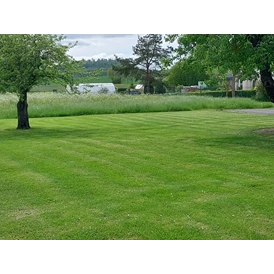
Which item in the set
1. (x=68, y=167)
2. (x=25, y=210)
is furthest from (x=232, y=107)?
(x=25, y=210)

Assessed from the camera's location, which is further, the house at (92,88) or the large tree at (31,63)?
the house at (92,88)

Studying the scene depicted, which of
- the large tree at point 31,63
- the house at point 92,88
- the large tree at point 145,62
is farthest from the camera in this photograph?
the large tree at point 145,62

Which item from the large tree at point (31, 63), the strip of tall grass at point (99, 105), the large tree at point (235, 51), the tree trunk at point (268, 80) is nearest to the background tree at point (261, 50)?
the large tree at point (235, 51)

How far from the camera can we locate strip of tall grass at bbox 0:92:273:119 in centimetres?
2727

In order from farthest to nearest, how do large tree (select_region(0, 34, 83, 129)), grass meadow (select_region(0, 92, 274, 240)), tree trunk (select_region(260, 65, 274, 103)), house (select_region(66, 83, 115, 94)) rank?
house (select_region(66, 83, 115, 94))
large tree (select_region(0, 34, 83, 129))
tree trunk (select_region(260, 65, 274, 103))
grass meadow (select_region(0, 92, 274, 240))

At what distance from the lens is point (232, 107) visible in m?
32.0

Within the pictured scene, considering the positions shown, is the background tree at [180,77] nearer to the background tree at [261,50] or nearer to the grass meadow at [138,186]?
the background tree at [261,50]

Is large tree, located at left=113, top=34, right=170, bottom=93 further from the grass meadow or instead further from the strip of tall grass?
the grass meadow

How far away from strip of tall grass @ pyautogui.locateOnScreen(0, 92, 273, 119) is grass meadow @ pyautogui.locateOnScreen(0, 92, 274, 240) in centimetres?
1240

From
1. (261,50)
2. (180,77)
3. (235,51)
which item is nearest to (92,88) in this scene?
(180,77)

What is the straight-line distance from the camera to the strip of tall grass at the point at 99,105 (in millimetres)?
27266

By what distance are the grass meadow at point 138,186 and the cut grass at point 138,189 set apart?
0.04 ft

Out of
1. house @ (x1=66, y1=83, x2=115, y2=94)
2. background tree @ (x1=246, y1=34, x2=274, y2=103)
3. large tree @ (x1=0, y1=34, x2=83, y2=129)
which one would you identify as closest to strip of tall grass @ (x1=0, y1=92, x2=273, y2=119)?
house @ (x1=66, y1=83, x2=115, y2=94)

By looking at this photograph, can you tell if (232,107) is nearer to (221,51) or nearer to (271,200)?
(221,51)
